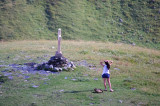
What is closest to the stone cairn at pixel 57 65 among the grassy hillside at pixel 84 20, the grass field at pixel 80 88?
the grass field at pixel 80 88

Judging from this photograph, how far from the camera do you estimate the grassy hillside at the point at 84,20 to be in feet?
120

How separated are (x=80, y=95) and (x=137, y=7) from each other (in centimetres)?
3754

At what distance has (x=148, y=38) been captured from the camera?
3756 cm

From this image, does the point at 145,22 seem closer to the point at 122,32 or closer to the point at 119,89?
the point at 122,32

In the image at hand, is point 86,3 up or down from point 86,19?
up

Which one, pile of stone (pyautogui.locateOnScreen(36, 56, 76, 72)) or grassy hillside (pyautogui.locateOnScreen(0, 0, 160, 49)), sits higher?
grassy hillside (pyautogui.locateOnScreen(0, 0, 160, 49))

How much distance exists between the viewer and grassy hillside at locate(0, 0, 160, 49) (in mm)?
36688

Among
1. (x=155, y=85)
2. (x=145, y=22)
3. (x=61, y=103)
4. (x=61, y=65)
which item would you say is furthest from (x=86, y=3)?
(x=61, y=103)

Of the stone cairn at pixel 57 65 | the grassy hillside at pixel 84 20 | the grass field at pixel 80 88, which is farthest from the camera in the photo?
the grassy hillside at pixel 84 20

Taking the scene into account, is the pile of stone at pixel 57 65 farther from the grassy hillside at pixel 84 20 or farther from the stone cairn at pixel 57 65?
the grassy hillside at pixel 84 20

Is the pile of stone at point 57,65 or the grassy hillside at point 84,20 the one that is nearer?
the pile of stone at point 57,65

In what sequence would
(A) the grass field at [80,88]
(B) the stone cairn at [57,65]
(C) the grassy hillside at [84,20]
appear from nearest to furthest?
(A) the grass field at [80,88]
(B) the stone cairn at [57,65]
(C) the grassy hillside at [84,20]

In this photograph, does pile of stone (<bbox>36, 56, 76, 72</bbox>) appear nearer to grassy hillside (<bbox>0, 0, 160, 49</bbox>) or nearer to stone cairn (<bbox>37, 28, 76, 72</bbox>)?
stone cairn (<bbox>37, 28, 76, 72</bbox>)

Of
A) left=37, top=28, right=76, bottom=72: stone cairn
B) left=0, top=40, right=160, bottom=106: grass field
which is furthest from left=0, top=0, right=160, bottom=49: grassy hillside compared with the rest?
left=37, top=28, right=76, bottom=72: stone cairn
